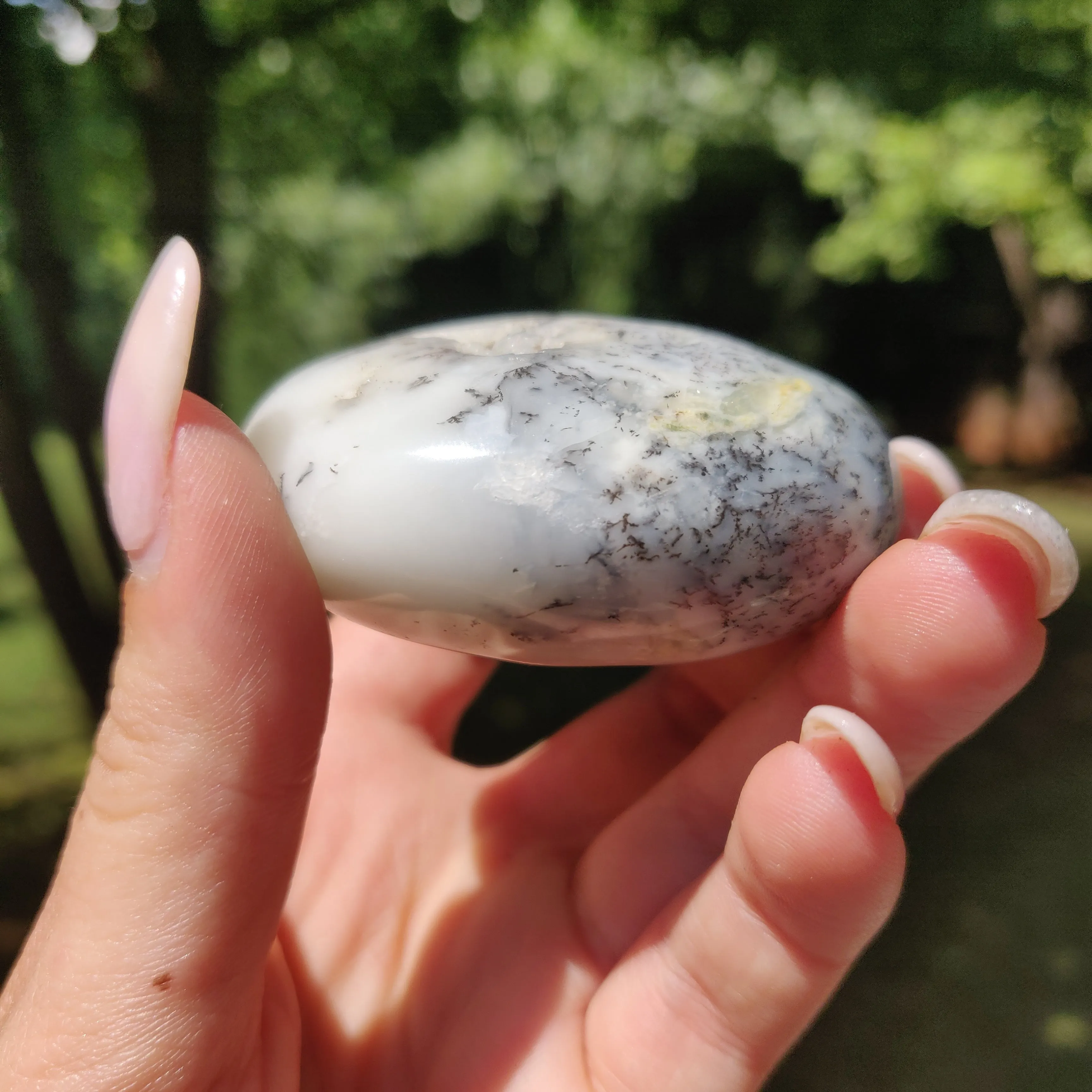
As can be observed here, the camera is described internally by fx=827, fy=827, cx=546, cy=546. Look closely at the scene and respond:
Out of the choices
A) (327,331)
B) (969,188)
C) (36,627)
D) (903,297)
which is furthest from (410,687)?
(903,297)

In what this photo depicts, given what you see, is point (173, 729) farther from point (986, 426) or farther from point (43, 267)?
point (986, 426)

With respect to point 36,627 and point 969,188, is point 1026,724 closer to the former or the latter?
point 969,188

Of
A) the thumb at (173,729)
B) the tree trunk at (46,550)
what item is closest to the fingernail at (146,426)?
the thumb at (173,729)

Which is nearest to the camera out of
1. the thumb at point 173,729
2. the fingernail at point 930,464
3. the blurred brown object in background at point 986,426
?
the thumb at point 173,729

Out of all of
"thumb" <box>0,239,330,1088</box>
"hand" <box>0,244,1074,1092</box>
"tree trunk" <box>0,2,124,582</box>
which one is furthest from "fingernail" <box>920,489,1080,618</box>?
"tree trunk" <box>0,2,124,582</box>

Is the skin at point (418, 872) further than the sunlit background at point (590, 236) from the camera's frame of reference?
No

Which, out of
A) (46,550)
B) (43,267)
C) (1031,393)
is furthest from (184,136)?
(1031,393)

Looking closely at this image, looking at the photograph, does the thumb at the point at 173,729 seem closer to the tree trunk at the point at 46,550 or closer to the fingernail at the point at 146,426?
the fingernail at the point at 146,426

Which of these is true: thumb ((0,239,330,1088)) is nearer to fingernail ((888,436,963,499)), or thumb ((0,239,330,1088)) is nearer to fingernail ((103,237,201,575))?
fingernail ((103,237,201,575))
